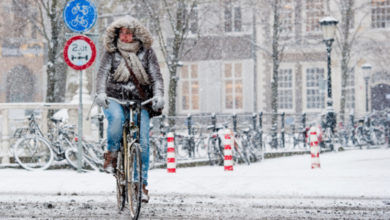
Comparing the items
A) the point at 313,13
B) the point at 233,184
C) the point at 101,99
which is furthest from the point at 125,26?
the point at 313,13

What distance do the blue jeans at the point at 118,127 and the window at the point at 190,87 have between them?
27.3 meters

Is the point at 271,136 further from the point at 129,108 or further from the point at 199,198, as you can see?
the point at 129,108

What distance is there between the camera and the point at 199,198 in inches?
309

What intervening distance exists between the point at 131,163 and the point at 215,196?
2100 mm

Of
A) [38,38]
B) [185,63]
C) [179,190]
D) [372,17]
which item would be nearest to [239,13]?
[185,63]

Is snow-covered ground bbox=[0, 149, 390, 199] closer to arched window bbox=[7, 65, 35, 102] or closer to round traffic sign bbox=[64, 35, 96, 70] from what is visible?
round traffic sign bbox=[64, 35, 96, 70]

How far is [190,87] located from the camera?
112ft

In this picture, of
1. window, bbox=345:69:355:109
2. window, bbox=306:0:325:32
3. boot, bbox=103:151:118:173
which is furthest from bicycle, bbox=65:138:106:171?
window, bbox=345:69:355:109

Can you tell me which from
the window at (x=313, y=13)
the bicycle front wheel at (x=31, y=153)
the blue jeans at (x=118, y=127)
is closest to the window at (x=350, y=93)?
the window at (x=313, y=13)

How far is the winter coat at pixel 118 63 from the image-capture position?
21.5 ft

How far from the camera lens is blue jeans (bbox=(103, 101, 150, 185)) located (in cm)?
639

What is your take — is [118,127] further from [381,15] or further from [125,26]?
[381,15]

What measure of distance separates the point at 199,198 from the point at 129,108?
190 centimetres

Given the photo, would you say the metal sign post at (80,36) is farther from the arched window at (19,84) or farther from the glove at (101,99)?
the arched window at (19,84)
